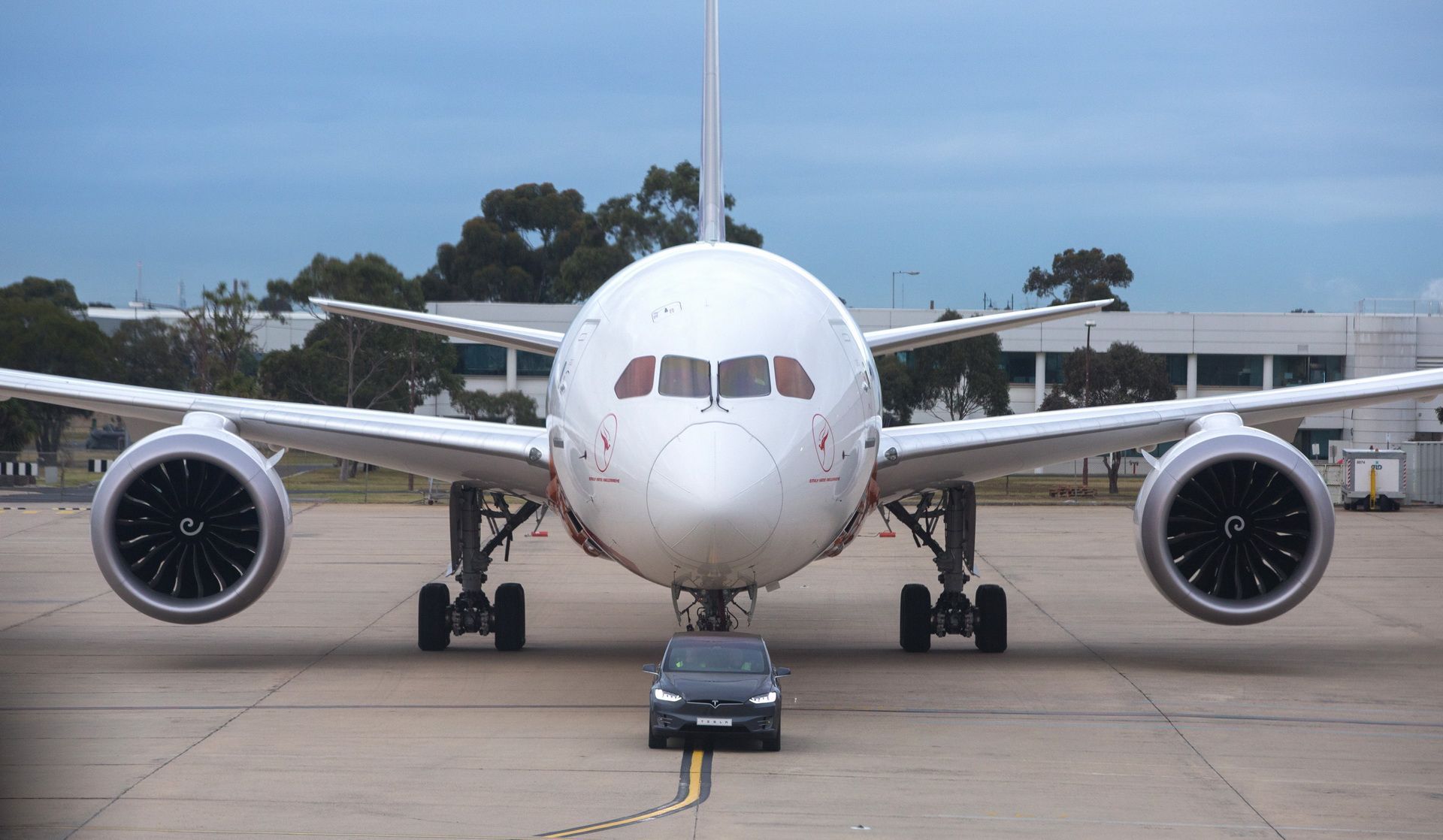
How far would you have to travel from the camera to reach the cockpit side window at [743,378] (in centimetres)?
1348

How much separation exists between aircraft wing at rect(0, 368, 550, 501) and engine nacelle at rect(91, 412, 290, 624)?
3.30ft

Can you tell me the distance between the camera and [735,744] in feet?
44.2

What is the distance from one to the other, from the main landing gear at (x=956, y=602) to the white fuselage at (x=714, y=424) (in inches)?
170

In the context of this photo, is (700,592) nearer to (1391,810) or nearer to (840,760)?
(840,760)

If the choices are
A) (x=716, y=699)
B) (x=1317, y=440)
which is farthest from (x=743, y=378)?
(x=1317, y=440)

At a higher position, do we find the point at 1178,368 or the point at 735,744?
the point at 1178,368

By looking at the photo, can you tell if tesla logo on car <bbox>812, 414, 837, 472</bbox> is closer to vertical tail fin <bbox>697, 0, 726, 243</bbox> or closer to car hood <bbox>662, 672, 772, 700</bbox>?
car hood <bbox>662, 672, 772, 700</bbox>

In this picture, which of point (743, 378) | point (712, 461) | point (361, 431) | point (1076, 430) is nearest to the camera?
point (712, 461)

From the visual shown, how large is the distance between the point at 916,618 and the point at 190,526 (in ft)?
28.8

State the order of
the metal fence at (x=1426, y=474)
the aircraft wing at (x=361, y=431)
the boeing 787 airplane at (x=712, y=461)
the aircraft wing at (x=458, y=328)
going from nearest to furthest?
the boeing 787 airplane at (x=712, y=461) < the aircraft wing at (x=361, y=431) < the aircraft wing at (x=458, y=328) < the metal fence at (x=1426, y=474)

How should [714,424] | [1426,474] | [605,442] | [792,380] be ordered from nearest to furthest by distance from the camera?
[714,424] → [605,442] → [792,380] → [1426,474]

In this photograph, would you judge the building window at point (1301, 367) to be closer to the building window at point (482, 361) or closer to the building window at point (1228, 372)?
the building window at point (1228, 372)

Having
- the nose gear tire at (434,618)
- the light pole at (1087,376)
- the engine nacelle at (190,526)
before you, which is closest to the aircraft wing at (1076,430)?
the nose gear tire at (434,618)

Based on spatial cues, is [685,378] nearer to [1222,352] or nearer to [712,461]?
[712,461]
